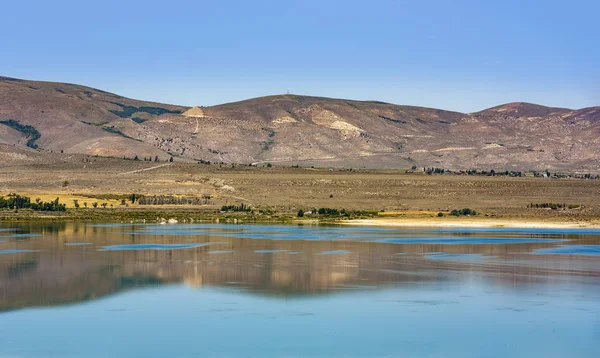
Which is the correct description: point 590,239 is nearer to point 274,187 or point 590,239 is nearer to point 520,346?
point 520,346

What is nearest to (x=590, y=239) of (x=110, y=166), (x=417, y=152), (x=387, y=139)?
(x=110, y=166)

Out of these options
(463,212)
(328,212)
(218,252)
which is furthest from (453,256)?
(328,212)

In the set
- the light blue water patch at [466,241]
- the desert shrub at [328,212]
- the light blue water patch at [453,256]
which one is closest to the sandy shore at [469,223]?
the desert shrub at [328,212]

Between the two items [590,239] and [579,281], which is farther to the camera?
[590,239]

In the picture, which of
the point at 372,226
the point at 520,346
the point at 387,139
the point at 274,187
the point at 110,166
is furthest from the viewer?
the point at 387,139

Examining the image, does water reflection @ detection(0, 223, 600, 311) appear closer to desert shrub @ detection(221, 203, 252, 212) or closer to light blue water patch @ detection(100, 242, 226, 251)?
light blue water patch @ detection(100, 242, 226, 251)

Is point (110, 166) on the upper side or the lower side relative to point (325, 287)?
upper

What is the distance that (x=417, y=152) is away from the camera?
165m

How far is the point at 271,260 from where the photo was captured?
35.9 metres

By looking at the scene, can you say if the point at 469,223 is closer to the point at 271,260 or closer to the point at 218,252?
the point at 218,252

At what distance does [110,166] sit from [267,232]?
4850 cm

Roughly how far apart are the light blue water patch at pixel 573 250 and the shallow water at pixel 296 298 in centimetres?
7

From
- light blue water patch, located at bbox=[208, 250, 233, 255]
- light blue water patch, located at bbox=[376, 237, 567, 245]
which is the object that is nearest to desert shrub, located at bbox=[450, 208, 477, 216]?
light blue water patch, located at bbox=[376, 237, 567, 245]

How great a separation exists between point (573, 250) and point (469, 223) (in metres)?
19.2
